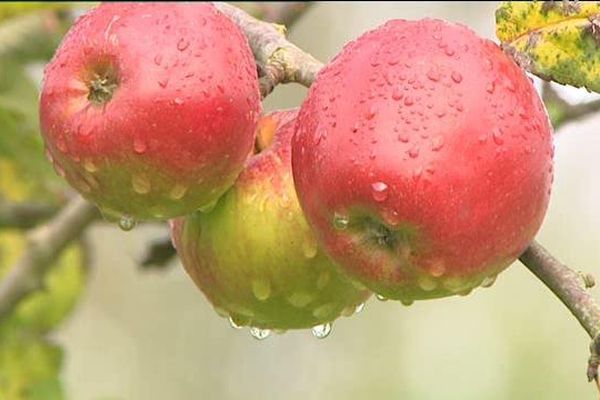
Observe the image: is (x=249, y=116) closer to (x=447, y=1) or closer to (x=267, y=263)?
(x=267, y=263)

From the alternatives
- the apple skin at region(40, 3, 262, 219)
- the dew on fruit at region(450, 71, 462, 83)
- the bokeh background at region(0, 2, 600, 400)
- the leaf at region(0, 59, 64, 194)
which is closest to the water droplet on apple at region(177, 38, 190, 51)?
the apple skin at region(40, 3, 262, 219)

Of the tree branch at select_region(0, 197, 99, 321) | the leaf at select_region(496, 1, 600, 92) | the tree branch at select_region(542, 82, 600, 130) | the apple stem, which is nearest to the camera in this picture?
the apple stem

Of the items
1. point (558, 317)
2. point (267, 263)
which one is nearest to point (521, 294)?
point (558, 317)

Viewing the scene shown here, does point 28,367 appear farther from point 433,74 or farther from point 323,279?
point 433,74

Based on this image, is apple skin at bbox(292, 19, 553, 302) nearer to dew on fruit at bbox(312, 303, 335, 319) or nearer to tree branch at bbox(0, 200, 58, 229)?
dew on fruit at bbox(312, 303, 335, 319)

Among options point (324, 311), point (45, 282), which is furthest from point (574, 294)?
point (45, 282)

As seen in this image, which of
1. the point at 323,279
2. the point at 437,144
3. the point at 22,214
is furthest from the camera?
the point at 22,214
